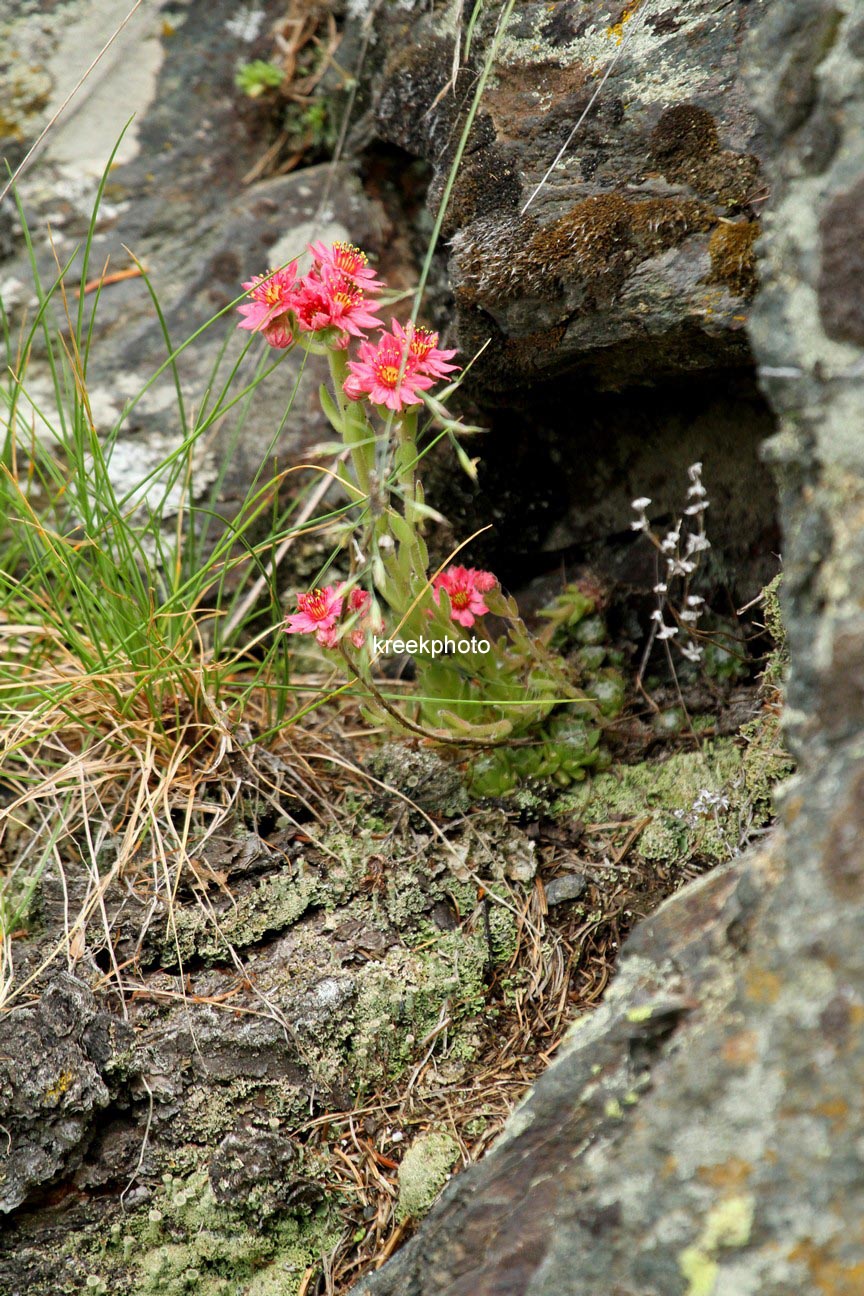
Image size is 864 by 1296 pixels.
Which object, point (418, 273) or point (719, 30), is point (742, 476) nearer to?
point (719, 30)

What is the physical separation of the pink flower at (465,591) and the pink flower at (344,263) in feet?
1.95

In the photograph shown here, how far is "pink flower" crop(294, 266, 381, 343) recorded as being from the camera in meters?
1.86

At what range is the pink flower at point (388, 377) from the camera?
5.93 ft

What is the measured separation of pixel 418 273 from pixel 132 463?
3.18 ft

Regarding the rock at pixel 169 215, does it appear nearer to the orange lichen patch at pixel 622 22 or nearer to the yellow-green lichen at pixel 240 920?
the orange lichen patch at pixel 622 22

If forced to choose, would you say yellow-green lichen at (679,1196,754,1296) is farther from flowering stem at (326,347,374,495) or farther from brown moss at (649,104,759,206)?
brown moss at (649,104,759,206)

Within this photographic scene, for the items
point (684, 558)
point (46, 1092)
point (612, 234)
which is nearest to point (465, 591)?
point (684, 558)

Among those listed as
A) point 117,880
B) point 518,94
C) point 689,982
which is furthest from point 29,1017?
point 518,94

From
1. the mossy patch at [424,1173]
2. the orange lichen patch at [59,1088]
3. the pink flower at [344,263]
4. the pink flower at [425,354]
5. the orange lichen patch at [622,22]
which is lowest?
the mossy patch at [424,1173]

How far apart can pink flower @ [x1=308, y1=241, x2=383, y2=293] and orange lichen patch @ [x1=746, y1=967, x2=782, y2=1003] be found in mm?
1394

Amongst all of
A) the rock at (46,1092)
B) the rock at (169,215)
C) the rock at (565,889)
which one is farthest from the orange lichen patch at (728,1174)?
the rock at (169,215)

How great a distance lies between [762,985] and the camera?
3.46 feet

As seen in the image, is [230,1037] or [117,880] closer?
[230,1037]

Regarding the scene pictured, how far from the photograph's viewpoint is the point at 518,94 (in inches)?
81.7
